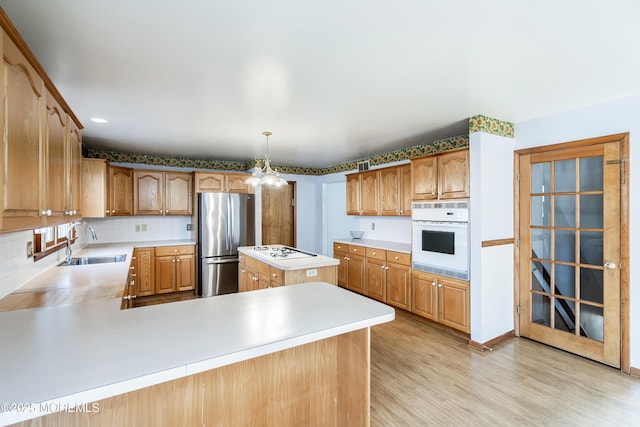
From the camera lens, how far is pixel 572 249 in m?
2.94

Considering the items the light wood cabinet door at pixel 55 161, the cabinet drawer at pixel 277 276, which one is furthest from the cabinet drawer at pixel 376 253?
the light wood cabinet door at pixel 55 161

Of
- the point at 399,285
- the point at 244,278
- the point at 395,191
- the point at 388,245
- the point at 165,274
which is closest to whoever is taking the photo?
the point at 399,285

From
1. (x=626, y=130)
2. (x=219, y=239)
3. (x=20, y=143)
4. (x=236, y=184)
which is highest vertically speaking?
(x=626, y=130)

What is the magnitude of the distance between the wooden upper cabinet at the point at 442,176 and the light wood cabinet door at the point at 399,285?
0.99 m

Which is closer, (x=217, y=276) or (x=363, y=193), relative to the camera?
(x=217, y=276)

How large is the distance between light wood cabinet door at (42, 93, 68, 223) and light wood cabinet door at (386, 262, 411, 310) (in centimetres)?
351

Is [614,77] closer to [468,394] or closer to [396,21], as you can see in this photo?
[396,21]

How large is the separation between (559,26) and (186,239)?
5.42 meters

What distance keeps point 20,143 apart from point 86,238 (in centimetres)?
427

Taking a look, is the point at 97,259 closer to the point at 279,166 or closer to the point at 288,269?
the point at 288,269

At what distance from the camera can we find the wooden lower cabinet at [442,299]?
3.26 meters

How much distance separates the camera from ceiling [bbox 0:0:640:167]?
147 cm

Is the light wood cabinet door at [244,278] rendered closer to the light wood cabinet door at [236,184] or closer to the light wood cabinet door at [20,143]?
the light wood cabinet door at [236,184]

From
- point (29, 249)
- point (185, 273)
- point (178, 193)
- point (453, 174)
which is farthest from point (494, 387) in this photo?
point (178, 193)
